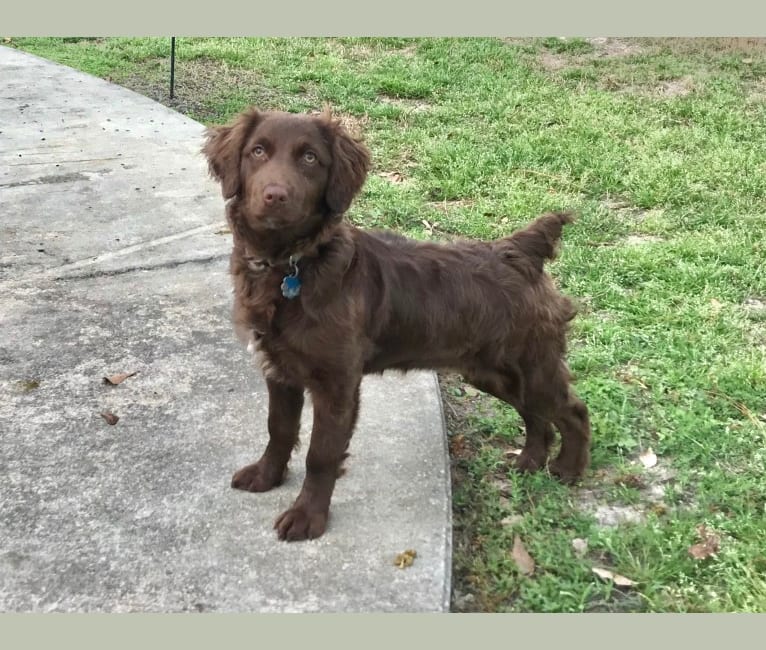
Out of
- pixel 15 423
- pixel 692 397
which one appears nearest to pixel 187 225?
pixel 15 423

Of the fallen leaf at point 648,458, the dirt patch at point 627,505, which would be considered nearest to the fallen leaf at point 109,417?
the dirt patch at point 627,505

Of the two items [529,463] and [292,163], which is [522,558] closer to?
[529,463]

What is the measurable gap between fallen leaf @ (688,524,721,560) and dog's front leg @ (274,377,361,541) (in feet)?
4.56

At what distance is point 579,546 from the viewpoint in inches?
133

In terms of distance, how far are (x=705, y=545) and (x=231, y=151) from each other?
7.75 ft

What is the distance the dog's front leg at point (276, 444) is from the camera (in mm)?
3453

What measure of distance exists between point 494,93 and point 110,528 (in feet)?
26.2

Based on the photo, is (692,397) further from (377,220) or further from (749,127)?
(749,127)

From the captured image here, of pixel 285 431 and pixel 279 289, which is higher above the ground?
pixel 279 289

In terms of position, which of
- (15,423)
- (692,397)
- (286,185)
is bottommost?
(15,423)

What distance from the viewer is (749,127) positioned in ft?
28.8

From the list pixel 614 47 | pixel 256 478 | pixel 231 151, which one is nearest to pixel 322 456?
pixel 256 478

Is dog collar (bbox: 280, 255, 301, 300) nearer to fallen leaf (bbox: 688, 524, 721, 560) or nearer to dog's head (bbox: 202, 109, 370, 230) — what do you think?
dog's head (bbox: 202, 109, 370, 230)

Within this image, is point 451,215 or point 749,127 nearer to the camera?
point 451,215
